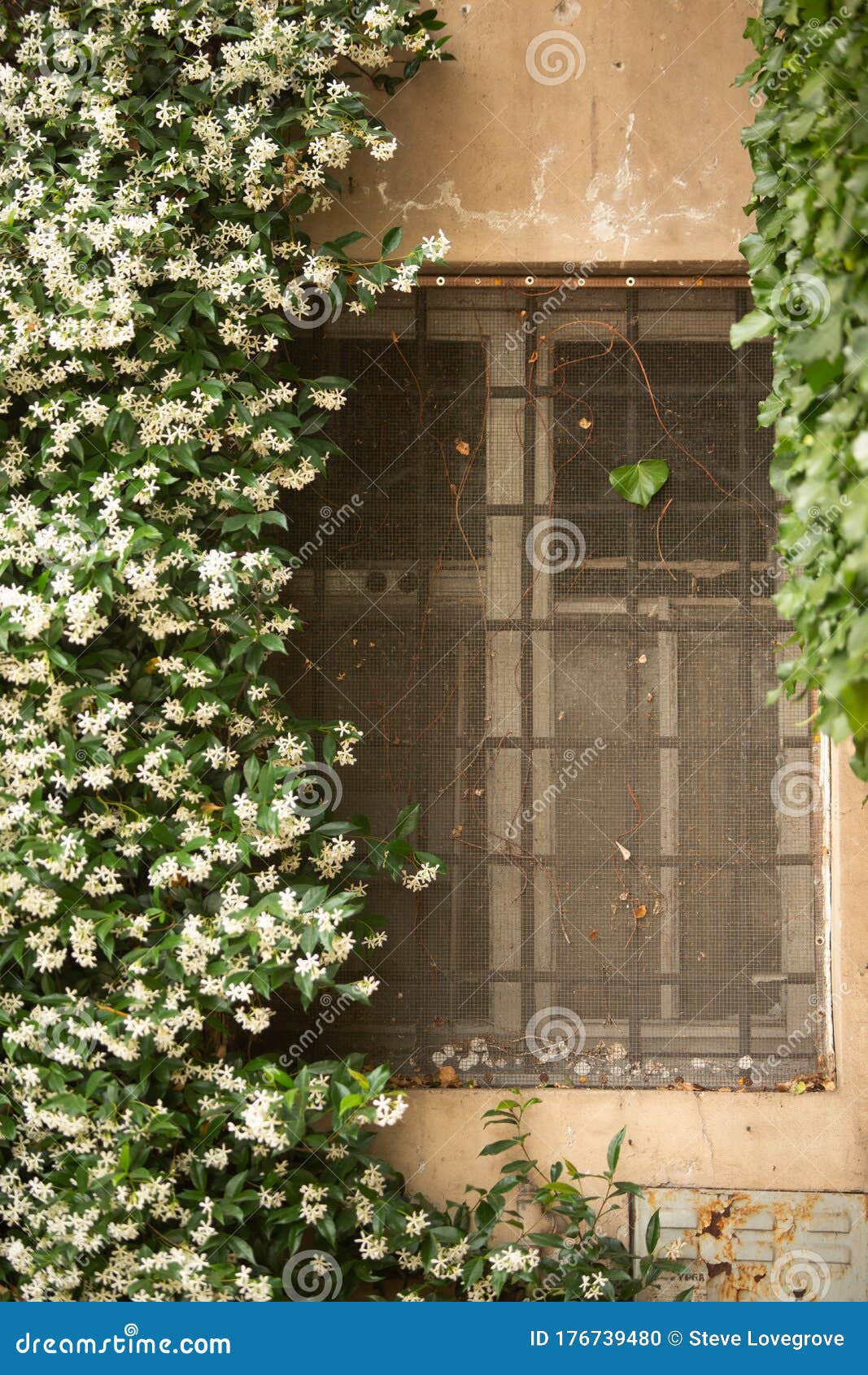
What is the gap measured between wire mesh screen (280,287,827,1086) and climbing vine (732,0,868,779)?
65cm

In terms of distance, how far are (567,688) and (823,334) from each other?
1.17 meters

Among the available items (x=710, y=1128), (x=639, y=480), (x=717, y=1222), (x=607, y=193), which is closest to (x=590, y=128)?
(x=607, y=193)

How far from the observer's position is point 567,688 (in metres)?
2.48

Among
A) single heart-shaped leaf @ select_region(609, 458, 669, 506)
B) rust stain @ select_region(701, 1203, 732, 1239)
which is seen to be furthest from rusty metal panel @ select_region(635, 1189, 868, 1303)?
single heart-shaped leaf @ select_region(609, 458, 669, 506)

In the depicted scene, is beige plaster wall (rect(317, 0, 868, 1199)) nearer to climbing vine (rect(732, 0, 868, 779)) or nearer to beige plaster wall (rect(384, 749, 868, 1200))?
beige plaster wall (rect(384, 749, 868, 1200))

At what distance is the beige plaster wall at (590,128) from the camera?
7.88ft

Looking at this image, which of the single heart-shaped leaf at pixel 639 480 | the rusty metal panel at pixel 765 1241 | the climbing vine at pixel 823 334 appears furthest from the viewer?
the single heart-shaped leaf at pixel 639 480

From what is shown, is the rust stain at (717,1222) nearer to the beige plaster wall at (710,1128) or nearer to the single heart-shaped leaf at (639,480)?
the beige plaster wall at (710,1128)

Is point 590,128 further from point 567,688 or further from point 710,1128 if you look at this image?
point 710,1128

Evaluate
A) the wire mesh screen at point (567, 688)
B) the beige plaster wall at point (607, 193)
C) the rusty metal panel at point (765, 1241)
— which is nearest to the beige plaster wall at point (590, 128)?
the beige plaster wall at point (607, 193)

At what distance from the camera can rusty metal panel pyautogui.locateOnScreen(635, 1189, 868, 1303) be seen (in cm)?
232

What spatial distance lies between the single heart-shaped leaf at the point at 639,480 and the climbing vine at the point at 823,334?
612 mm

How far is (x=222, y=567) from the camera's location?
196 cm

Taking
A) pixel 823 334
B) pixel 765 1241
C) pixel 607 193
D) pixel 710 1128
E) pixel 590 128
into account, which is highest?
pixel 590 128
